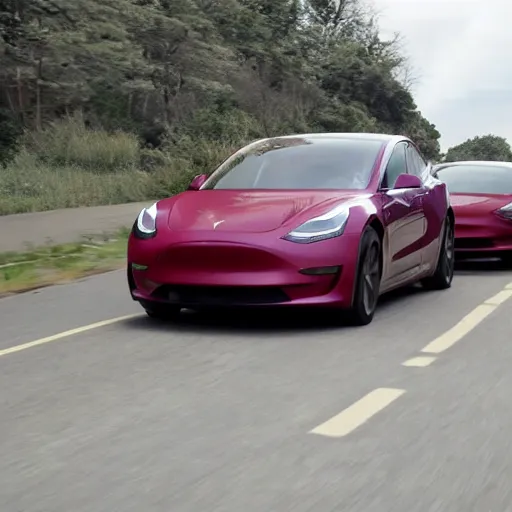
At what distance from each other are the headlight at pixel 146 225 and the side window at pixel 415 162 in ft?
9.22

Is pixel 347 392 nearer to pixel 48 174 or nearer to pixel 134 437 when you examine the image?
pixel 134 437

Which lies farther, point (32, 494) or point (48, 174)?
point (48, 174)

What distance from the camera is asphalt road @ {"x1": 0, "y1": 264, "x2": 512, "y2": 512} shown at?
4102mm

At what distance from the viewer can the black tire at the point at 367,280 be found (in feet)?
26.6

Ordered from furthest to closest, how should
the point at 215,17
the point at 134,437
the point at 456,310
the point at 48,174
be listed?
1. the point at 215,17
2. the point at 48,174
3. the point at 456,310
4. the point at 134,437

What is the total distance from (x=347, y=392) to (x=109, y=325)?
9.81 feet

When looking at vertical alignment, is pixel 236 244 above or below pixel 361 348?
above

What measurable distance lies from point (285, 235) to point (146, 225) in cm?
116

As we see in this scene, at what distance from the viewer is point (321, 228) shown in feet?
25.9

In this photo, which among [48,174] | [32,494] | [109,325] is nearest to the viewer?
[32,494]

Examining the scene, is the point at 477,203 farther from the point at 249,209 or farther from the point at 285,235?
the point at 285,235

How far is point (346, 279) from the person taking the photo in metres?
7.91

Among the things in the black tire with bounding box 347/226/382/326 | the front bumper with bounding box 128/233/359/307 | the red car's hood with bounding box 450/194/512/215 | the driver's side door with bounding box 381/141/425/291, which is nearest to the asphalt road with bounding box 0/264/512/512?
the black tire with bounding box 347/226/382/326

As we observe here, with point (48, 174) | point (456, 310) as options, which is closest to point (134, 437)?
point (456, 310)
